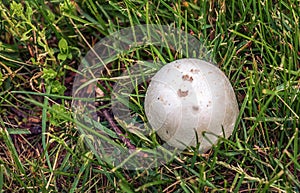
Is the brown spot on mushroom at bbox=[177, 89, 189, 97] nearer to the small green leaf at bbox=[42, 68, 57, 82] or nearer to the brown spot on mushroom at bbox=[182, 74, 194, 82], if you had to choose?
the brown spot on mushroom at bbox=[182, 74, 194, 82]

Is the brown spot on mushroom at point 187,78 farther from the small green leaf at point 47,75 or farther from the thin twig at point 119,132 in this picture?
the small green leaf at point 47,75

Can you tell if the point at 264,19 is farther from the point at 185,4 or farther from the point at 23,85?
the point at 23,85

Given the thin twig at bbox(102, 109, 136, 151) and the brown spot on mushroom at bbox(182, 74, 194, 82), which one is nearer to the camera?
the brown spot on mushroom at bbox(182, 74, 194, 82)

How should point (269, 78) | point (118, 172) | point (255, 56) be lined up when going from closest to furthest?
1. point (118, 172)
2. point (269, 78)
3. point (255, 56)

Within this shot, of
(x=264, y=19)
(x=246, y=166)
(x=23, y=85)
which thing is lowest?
(x=246, y=166)

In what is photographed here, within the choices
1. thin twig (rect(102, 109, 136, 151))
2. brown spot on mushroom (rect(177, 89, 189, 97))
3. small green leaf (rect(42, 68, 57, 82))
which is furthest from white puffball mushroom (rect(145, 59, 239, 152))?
small green leaf (rect(42, 68, 57, 82))

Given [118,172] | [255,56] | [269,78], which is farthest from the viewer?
[255,56]

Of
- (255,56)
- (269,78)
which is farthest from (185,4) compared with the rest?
(269,78)
